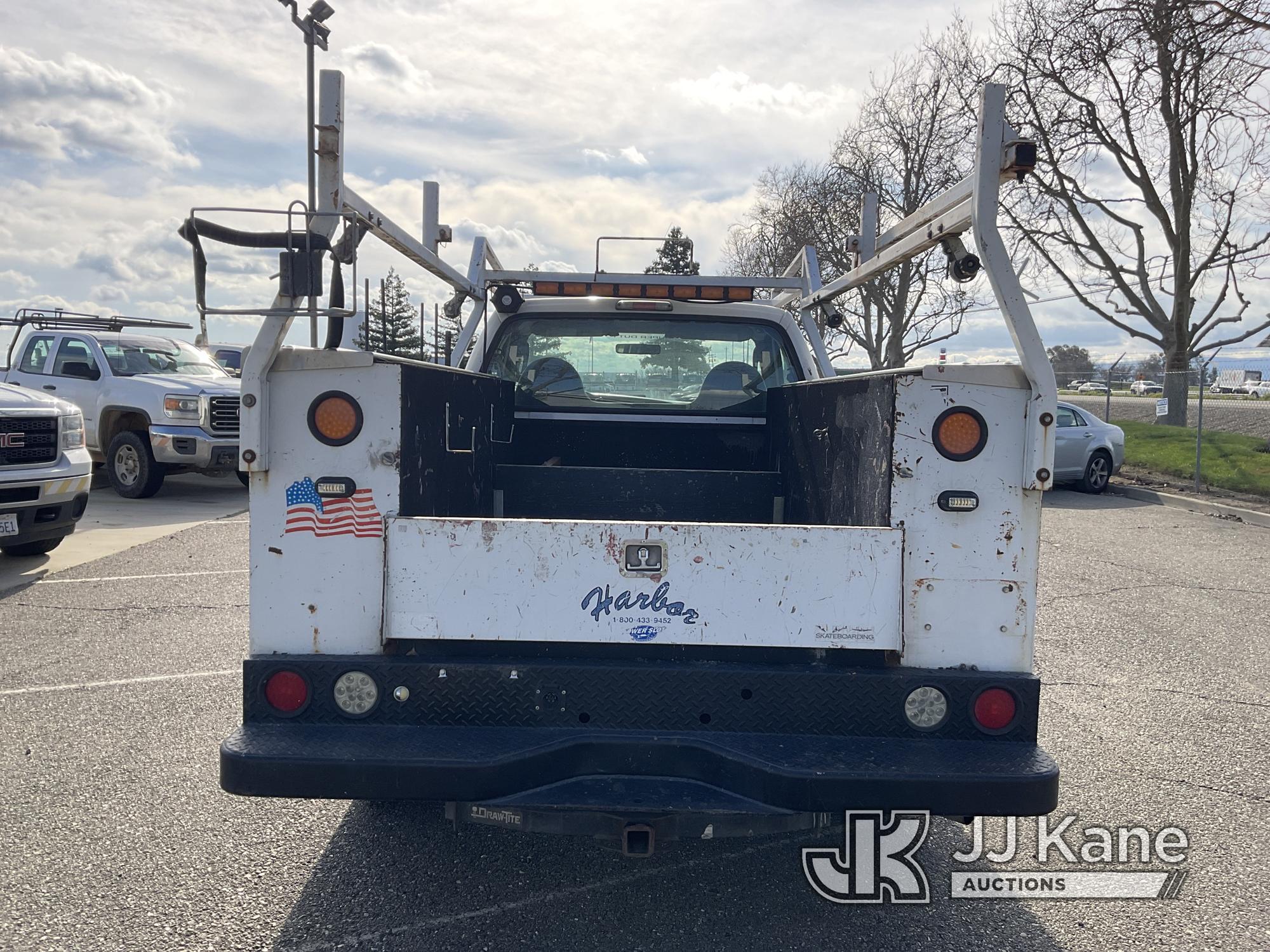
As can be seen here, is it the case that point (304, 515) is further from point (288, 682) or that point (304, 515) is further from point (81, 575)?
point (81, 575)

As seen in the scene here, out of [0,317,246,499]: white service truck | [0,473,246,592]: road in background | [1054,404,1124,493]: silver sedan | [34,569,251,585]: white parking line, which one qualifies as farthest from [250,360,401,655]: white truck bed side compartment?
[1054,404,1124,493]: silver sedan

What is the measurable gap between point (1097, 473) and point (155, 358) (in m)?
14.3

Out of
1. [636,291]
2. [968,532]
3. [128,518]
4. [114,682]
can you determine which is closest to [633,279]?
[636,291]

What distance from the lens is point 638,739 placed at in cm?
276

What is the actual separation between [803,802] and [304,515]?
161cm

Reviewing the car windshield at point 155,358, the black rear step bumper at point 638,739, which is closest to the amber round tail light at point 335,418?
the black rear step bumper at point 638,739

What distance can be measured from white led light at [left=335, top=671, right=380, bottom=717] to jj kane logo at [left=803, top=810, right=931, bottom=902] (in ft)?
5.18

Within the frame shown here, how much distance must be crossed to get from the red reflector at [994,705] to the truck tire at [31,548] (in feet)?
26.8

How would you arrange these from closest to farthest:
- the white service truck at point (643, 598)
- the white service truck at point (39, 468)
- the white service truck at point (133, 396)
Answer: the white service truck at point (643, 598)
the white service truck at point (39, 468)
the white service truck at point (133, 396)

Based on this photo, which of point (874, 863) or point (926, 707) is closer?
point (926, 707)

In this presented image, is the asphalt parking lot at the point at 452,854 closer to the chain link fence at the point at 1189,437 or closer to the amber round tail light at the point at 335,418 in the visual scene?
the amber round tail light at the point at 335,418

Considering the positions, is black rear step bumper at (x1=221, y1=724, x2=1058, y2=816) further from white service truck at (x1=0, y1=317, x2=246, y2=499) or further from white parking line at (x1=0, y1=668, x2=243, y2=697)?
white service truck at (x1=0, y1=317, x2=246, y2=499)

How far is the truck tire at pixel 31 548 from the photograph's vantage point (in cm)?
852

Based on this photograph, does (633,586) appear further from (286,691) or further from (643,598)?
(286,691)
